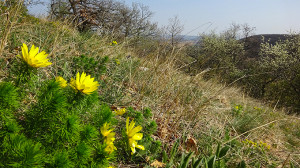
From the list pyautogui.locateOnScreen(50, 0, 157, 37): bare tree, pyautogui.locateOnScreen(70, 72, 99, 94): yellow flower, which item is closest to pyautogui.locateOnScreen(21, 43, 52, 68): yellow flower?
pyautogui.locateOnScreen(70, 72, 99, 94): yellow flower

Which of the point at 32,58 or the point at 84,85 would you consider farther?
the point at 84,85

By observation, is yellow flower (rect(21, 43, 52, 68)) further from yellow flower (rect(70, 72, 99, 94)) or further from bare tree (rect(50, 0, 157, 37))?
bare tree (rect(50, 0, 157, 37))

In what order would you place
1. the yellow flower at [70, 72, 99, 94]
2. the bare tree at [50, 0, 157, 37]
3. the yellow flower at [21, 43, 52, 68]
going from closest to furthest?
the yellow flower at [21, 43, 52, 68] < the yellow flower at [70, 72, 99, 94] < the bare tree at [50, 0, 157, 37]

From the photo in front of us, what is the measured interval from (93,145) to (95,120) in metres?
0.14

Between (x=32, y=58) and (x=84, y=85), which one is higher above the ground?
(x=32, y=58)

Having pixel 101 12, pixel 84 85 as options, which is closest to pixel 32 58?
pixel 84 85

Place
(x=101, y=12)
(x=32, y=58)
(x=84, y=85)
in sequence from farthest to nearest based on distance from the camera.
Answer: (x=101, y=12) < (x=84, y=85) < (x=32, y=58)

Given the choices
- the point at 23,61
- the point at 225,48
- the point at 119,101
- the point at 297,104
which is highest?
the point at 225,48

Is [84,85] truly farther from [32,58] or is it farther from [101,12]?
[101,12]

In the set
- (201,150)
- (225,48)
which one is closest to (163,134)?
(201,150)

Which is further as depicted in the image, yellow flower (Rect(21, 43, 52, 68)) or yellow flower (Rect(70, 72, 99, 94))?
yellow flower (Rect(70, 72, 99, 94))

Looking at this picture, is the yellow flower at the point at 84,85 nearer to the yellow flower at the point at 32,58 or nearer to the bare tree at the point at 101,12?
the yellow flower at the point at 32,58

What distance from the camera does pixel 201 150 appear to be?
204 cm

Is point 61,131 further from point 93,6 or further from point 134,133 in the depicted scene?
point 93,6
